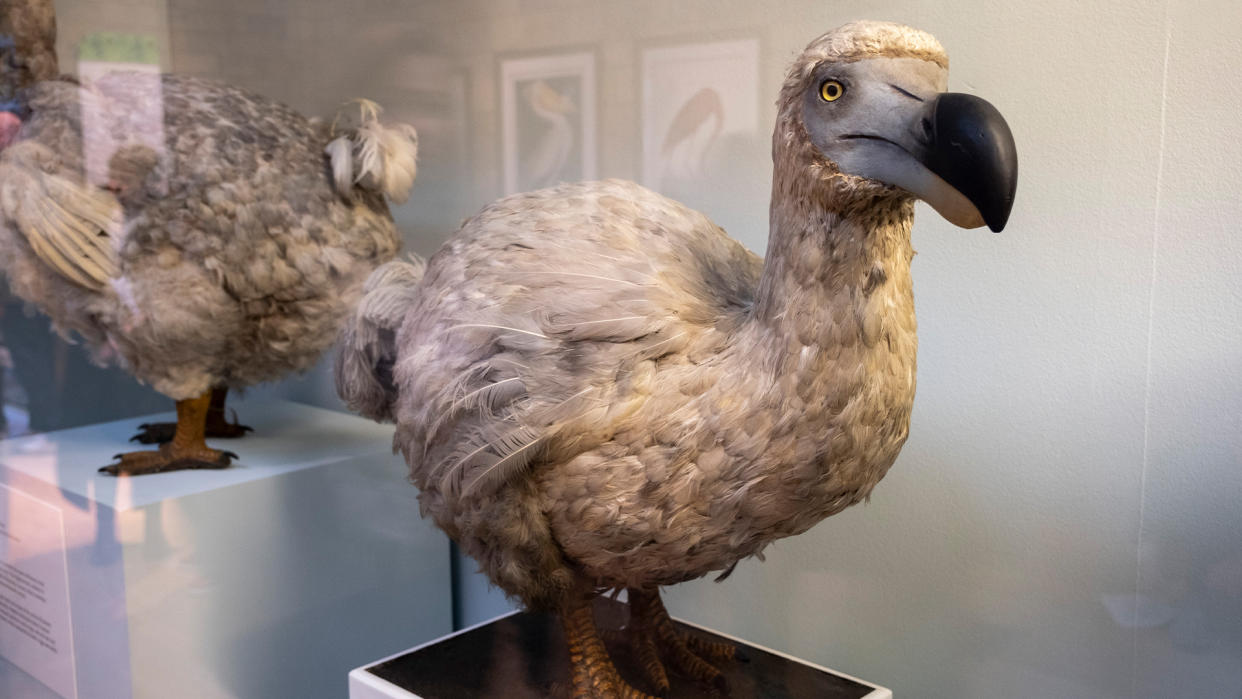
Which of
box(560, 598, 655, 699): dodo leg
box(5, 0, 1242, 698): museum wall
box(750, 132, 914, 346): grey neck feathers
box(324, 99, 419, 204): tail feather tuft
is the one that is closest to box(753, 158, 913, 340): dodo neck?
box(750, 132, 914, 346): grey neck feathers

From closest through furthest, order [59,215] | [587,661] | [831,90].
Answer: [831,90] < [587,661] < [59,215]

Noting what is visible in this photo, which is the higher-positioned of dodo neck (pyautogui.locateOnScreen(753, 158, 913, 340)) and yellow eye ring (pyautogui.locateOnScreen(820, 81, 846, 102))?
yellow eye ring (pyautogui.locateOnScreen(820, 81, 846, 102))

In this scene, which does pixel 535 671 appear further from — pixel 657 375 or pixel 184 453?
pixel 184 453

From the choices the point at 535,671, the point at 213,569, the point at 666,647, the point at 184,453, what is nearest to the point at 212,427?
the point at 184,453

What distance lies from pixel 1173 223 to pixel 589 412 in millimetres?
812

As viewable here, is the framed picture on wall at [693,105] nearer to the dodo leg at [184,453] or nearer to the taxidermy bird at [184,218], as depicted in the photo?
the taxidermy bird at [184,218]

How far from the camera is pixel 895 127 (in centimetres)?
99

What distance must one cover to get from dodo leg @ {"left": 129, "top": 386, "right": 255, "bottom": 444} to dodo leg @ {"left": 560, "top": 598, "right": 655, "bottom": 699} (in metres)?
1.15

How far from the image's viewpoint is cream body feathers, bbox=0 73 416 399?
1817 millimetres

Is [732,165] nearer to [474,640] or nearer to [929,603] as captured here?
[929,603]

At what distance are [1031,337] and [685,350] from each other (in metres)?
0.58

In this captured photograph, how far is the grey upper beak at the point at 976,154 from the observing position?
0.92 meters

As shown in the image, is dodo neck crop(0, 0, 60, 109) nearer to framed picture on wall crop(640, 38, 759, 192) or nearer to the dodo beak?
framed picture on wall crop(640, 38, 759, 192)

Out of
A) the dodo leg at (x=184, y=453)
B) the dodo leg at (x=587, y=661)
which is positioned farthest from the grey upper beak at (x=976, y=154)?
the dodo leg at (x=184, y=453)
